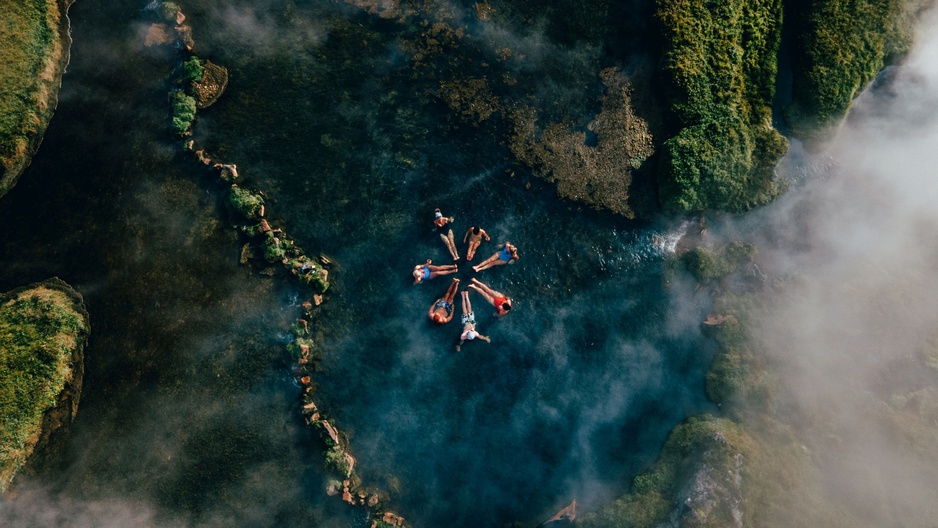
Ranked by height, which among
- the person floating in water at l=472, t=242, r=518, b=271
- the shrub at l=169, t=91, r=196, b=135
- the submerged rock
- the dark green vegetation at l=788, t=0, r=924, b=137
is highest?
the dark green vegetation at l=788, t=0, r=924, b=137

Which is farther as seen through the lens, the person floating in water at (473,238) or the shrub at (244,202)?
the person floating in water at (473,238)

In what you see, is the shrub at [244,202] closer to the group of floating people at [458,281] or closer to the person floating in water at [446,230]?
the group of floating people at [458,281]

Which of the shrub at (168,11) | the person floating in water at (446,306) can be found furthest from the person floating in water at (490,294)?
the shrub at (168,11)

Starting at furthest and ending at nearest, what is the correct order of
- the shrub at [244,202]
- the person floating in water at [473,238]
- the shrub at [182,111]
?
the person floating in water at [473,238] → the shrub at [182,111] → the shrub at [244,202]

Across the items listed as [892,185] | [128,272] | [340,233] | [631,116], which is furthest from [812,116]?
[128,272]

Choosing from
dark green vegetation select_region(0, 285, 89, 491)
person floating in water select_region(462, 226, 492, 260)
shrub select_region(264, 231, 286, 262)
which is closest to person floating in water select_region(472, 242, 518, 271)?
person floating in water select_region(462, 226, 492, 260)

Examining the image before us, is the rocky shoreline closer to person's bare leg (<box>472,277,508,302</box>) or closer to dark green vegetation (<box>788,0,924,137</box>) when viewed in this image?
person's bare leg (<box>472,277,508,302</box>)

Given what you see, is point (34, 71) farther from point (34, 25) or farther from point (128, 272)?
point (128, 272)
